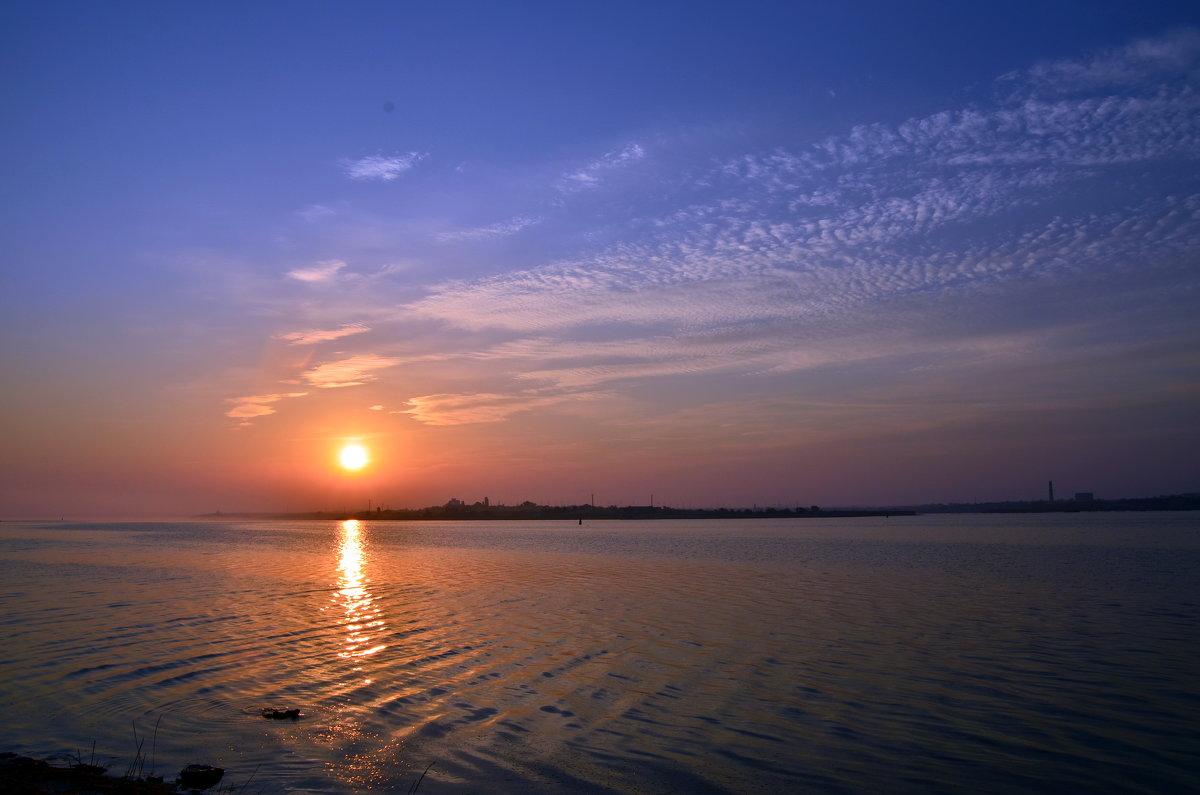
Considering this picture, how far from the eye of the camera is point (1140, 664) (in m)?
17.3

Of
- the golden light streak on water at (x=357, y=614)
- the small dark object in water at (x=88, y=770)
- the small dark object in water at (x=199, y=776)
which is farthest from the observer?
the golden light streak on water at (x=357, y=614)

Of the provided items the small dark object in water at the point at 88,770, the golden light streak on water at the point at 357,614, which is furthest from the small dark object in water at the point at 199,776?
the golden light streak on water at the point at 357,614

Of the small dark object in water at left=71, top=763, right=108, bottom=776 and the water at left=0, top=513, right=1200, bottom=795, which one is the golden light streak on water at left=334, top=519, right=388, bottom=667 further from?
the small dark object in water at left=71, top=763, right=108, bottom=776

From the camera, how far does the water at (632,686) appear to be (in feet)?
36.9

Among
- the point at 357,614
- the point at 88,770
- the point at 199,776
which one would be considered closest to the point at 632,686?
the point at 199,776

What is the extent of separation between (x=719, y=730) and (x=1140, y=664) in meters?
11.1

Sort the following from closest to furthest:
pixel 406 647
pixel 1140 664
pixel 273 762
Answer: pixel 273 762, pixel 1140 664, pixel 406 647

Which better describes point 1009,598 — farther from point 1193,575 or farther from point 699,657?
point 699,657

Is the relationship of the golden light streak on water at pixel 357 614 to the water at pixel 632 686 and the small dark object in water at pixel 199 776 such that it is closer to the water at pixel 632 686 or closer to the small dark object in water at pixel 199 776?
the water at pixel 632 686

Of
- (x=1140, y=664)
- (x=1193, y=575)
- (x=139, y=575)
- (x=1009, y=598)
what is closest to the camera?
(x=1140, y=664)

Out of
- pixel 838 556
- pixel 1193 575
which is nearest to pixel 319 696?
pixel 1193 575

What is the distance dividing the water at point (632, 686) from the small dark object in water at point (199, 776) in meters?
0.40

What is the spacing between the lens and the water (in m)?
11.2

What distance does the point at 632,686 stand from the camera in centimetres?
1589
